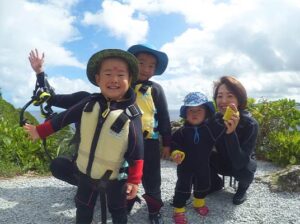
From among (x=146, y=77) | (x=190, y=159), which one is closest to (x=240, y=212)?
(x=190, y=159)

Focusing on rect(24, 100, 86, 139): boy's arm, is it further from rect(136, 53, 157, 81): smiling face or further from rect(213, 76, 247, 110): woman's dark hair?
rect(213, 76, 247, 110): woman's dark hair

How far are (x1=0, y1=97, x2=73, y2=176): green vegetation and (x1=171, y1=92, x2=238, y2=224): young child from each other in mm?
2907

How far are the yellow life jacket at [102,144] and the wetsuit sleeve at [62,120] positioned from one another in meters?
0.12

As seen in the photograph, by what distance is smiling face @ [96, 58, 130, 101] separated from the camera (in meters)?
3.43

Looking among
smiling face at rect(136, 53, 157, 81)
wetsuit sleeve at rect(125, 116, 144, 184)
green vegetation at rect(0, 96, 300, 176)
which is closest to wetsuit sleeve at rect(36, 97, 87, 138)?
wetsuit sleeve at rect(125, 116, 144, 184)

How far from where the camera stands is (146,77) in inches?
162

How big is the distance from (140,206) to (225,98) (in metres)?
1.61

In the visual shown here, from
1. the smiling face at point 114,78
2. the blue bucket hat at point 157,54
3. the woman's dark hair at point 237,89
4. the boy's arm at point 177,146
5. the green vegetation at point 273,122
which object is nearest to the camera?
the smiling face at point 114,78

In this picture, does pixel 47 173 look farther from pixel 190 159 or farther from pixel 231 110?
pixel 231 110

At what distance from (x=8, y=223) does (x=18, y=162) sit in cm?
248

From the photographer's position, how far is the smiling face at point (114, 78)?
3426mm

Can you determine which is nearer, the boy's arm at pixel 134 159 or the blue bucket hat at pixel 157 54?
the boy's arm at pixel 134 159

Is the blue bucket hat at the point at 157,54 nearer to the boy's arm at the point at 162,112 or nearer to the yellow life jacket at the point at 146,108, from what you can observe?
the boy's arm at the point at 162,112

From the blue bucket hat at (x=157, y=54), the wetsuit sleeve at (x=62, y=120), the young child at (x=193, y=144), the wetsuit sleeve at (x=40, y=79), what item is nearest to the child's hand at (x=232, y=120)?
the young child at (x=193, y=144)
